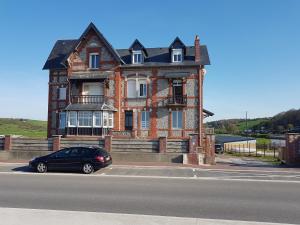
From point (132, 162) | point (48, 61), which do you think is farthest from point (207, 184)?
point (48, 61)

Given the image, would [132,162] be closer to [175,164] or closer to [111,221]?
[175,164]

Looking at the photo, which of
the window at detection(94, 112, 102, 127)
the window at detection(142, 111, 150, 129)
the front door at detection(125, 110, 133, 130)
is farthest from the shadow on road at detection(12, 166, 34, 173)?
the window at detection(142, 111, 150, 129)

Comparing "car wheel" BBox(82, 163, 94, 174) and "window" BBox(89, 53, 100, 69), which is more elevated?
"window" BBox(89, 53, 100, 69)

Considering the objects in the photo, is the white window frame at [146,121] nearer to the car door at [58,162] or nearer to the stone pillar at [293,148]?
the stone pillar at [293,148]

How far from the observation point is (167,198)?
31.0 feet

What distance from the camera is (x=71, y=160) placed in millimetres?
16516

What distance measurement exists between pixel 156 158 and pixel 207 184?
27.3ft

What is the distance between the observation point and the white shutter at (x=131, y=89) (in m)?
31.2

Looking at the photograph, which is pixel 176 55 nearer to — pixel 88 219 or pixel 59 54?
pixel 59 54

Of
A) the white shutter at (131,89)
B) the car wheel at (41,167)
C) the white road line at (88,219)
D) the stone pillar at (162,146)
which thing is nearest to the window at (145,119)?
the white shutter at (131,89)

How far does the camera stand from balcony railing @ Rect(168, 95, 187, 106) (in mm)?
29847

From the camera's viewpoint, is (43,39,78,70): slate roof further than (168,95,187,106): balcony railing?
Result: Yes

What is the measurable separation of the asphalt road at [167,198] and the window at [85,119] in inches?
668

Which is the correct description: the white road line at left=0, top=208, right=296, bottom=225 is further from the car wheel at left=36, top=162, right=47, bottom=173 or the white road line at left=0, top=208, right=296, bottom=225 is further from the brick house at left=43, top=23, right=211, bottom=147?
the brick house at left=43, top=23, right=211, bottom=147
